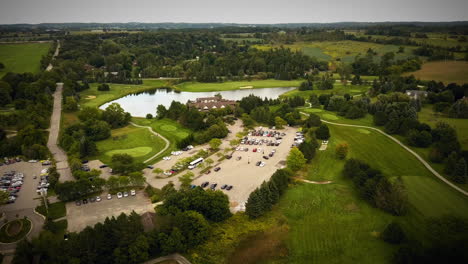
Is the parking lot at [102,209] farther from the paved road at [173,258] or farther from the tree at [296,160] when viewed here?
the tree at [296,160]

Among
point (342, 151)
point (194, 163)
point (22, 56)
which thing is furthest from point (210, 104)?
point (22, 56)

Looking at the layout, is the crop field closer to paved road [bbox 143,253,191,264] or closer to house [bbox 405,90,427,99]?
house [bbox 405,90,427,99]

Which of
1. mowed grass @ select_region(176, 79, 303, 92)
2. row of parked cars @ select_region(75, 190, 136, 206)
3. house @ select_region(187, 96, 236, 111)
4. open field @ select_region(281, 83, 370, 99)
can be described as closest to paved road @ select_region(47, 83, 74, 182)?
row of parked cars @ select_region(75, 190, 136, 206)

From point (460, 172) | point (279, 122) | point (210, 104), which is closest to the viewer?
point (460, 172)

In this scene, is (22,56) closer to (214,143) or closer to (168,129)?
(168,129)

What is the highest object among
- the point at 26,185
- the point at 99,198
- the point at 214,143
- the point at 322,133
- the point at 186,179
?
the point at 322,133
